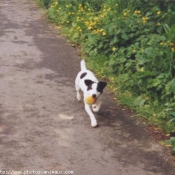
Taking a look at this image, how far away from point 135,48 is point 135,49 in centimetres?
3

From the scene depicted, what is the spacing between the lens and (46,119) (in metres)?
5.26

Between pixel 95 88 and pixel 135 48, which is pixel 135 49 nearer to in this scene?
pixel 135 48

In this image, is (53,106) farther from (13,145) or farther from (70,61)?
(70,61)

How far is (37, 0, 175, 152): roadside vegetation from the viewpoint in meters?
5.56

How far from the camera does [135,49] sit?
664 centimetres

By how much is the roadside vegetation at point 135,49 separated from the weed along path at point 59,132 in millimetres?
320

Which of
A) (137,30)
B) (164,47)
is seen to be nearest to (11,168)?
(164,47)

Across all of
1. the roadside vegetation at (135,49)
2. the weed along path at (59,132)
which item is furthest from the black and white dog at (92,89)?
the roadside vegetation at (135,49)

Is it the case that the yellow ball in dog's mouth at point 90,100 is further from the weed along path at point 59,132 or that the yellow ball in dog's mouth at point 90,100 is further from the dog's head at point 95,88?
the weed along path at point 59,132

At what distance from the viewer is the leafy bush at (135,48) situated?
18.3 feet

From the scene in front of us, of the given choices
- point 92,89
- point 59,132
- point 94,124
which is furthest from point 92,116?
point 59,132

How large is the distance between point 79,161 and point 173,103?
159cm

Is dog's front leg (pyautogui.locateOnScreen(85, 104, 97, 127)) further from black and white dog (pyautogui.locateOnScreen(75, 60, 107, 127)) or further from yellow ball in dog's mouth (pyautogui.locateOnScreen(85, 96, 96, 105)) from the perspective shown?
yellow ball in dog's mouth (pyautogui.locateOnScreen(85, 96, 96, 105))

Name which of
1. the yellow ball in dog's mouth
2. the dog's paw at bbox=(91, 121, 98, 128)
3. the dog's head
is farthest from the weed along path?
the dog's head
